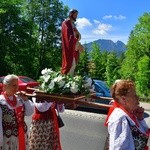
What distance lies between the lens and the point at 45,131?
19.1 ft

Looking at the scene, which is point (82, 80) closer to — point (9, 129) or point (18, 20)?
point (9, 129)

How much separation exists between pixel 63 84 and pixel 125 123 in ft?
5.47

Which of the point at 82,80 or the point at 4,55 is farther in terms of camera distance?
the point at 4,55

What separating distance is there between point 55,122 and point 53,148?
0.38 meters

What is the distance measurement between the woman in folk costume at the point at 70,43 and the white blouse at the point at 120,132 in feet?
8.06

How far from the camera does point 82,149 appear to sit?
7992 millimetres

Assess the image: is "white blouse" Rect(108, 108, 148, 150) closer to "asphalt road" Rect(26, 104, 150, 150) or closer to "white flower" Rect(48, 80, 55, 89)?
"white flower" Rect(48, 80, 55, 89)

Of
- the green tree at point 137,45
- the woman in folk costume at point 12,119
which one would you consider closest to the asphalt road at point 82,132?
the woman in folk costume at point 12,119

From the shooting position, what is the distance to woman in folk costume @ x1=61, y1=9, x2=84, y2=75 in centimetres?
594

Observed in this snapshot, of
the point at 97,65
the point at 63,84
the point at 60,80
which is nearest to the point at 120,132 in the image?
the point at 63,84

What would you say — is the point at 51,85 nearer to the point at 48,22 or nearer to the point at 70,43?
the point at 70,43

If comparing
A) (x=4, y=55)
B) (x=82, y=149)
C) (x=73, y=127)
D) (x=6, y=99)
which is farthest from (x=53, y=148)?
(x=4, y=55)

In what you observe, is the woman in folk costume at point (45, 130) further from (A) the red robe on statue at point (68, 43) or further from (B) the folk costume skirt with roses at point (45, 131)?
(A) the red robe on statue at point (68, 43)

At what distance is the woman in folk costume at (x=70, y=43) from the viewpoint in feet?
19.5
